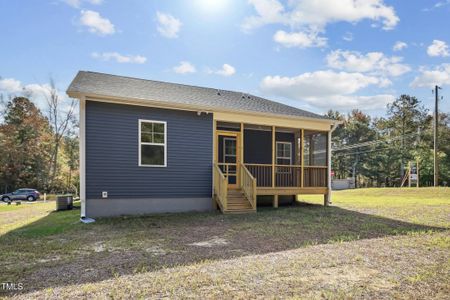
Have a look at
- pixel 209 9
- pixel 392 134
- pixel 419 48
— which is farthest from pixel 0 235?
pixel 392 134

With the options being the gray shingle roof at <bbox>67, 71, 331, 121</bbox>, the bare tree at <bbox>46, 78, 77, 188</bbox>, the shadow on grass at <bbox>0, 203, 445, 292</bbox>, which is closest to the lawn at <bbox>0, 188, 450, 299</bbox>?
the shadow on grass at <bbox>0, 203, 445, 292</bbox>

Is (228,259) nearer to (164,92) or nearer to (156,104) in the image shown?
(156,104)

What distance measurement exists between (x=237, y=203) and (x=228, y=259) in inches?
226

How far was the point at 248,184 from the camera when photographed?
10992 millimetres

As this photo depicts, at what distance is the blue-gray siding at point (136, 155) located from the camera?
9.41m

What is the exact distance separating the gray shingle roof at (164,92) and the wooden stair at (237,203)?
2.92 meters

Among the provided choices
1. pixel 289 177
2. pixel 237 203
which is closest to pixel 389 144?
pixel 289 177

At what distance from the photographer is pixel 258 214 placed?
10.2 m

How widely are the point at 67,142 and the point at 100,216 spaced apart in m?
34.8

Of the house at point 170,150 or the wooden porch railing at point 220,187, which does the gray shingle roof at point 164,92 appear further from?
the wooden porch railing at point 220,187

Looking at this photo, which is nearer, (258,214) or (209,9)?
(258,214)

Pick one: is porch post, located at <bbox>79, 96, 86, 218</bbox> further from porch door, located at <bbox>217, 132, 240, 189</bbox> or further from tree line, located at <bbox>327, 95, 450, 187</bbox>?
tree line, located at <bbox>327, 95, 450, 187</bbox>

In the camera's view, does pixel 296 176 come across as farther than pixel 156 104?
Yes

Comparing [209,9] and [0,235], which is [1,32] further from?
[0,235]
